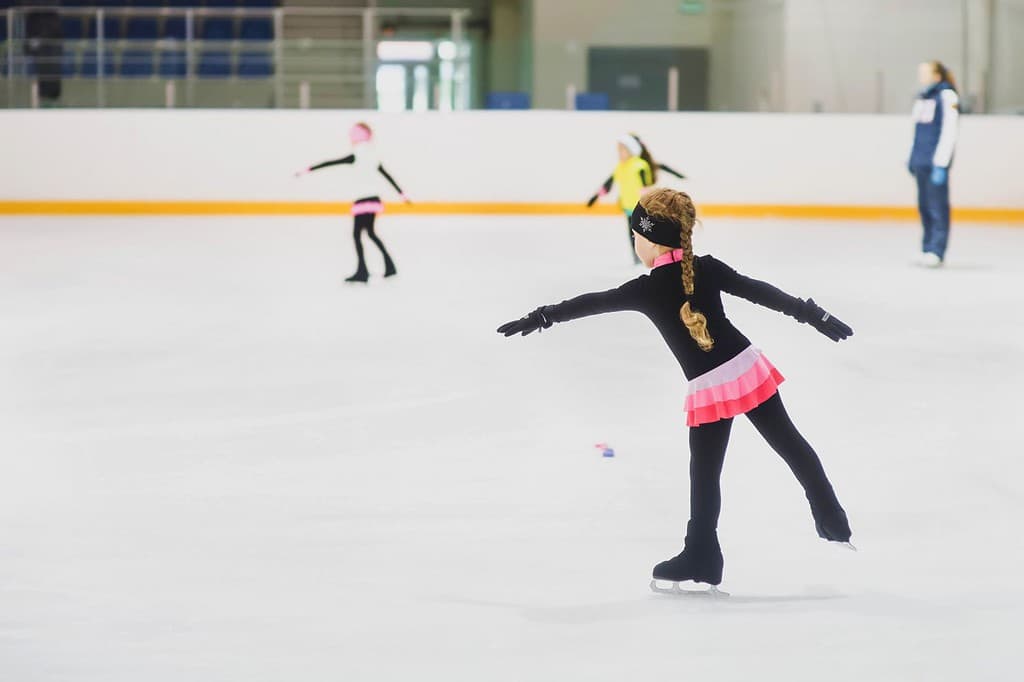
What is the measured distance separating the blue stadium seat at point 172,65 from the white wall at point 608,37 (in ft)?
11.9

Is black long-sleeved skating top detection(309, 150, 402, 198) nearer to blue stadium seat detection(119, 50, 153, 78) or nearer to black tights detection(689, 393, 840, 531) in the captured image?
blue stadium seat detection(119, 50, 153, 78)

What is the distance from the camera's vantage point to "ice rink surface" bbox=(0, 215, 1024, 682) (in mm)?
2854

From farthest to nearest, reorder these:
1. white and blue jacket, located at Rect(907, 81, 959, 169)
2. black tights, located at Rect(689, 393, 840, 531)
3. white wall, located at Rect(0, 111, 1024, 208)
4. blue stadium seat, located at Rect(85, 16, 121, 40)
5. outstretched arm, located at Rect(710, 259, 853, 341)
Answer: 1. blue stadium seat, located at Rect(85, 16, 121, 40)
2. white wall, located at Rect(0, 111, 1024, 208)
3. white and blue jacket, located at Rect(907, 81, 959, 169)
4. black tights, located at Rect(689, 393, 840, 531)
5. outstretched arm, located at Rect(710, 259, 853, 341)

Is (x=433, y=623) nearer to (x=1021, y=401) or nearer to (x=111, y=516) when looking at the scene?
(x=111, y=516)

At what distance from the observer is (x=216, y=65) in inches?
601

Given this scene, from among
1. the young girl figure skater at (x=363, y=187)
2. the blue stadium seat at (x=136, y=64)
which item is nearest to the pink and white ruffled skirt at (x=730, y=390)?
the young girl figure skater at (x=363, y=187)

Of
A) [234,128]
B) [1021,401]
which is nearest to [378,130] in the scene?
[234,128]

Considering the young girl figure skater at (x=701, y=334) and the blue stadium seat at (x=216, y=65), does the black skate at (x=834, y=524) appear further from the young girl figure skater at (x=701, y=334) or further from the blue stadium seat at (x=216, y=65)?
the blue stadium seat at (x=216, y=65)

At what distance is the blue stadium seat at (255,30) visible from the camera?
15.9 meters

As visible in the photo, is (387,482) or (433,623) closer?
(433,623)

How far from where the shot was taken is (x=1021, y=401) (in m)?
5.66

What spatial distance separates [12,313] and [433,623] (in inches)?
232

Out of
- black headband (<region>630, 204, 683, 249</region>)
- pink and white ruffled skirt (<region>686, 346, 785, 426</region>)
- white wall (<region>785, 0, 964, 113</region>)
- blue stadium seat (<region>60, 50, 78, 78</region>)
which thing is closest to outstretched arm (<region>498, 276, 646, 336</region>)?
black headband (<region>630, 204, 683, 249</region>)

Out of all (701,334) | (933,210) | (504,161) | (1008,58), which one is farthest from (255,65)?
(701,334)
